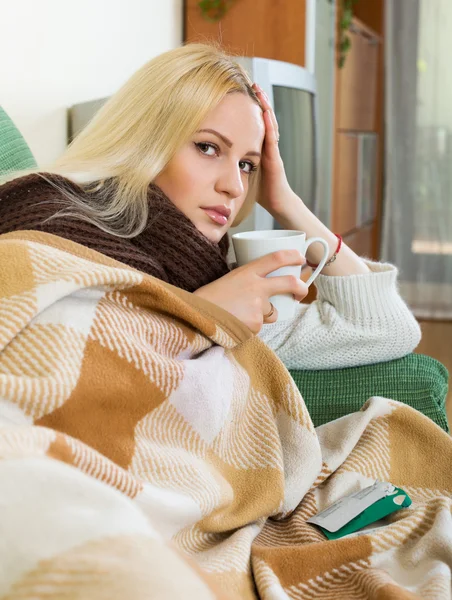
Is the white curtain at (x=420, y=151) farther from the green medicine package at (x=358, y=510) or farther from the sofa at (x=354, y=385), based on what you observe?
the green medicine package at (x=358, y=510)

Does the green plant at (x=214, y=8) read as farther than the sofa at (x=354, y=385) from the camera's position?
Yes

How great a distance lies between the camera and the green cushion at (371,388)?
125cm

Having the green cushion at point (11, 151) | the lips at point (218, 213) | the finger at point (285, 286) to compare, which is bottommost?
the finger at point (285, 286)

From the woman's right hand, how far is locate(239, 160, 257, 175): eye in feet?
0.90

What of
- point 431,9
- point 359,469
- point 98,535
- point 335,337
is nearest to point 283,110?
point 335,337

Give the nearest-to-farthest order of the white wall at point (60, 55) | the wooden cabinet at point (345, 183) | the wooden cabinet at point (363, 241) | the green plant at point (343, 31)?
1. the white wall at point (60, 55)
2. the green plant at point (343, 31)
3. the wooden cabinet at point (345, 183)
4. the wooden cabinet at point (363, 241)

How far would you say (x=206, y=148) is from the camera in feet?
3.84

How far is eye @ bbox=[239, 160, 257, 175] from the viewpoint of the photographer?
1262 mm

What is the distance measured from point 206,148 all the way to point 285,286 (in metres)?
0.27

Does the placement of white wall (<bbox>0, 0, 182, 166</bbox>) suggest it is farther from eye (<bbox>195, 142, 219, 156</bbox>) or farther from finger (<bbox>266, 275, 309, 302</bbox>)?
finger (<bbox>266, 275, 309, 302</bbox>)

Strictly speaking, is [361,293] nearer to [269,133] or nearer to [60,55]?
[269,133]

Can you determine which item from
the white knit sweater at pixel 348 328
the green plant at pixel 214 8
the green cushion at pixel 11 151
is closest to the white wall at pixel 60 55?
the green plant at pixel 214 8

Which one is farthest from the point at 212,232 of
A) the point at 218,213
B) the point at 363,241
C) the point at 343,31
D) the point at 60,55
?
the point at 363,241

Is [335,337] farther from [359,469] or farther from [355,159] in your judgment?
[355,159]
